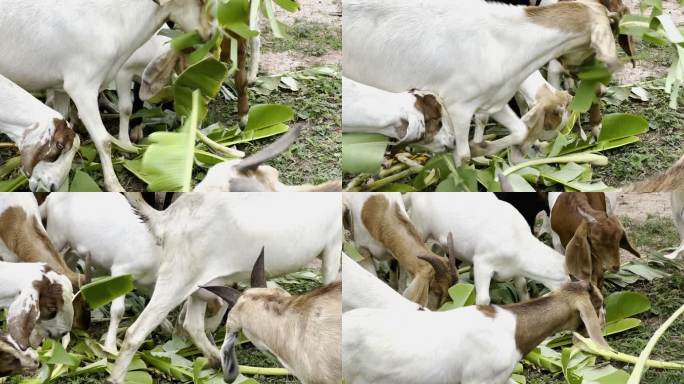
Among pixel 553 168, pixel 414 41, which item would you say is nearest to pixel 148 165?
pixel 414 41

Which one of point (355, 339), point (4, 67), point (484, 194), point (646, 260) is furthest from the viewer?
point (646, 260)

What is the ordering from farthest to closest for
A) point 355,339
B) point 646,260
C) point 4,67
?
point 646,260 → point 355,339 → point 4,67

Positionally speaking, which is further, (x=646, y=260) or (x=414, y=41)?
(x=646, y=260)

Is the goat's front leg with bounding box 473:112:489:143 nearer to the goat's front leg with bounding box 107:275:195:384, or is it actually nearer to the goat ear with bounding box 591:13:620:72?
the goat ear with bounding box 591:13:620:72

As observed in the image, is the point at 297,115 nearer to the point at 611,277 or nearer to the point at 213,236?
the point at 213,236

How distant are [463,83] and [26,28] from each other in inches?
34.2

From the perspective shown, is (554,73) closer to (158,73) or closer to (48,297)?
(158,73)

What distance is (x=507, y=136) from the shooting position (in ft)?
8.49

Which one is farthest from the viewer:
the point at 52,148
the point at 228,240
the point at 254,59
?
the point at 254,59

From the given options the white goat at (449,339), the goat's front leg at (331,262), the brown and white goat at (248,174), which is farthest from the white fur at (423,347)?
the brown and white goat at (248,174)

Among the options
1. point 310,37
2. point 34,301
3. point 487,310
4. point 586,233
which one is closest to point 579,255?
point 586,233

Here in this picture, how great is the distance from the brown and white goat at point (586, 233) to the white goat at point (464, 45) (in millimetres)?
313

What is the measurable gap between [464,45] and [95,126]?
0.77m

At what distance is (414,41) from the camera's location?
7.85 feet
